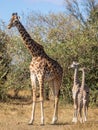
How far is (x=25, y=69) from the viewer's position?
22.0 m

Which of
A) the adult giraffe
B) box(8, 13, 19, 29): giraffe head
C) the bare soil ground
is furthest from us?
box(8, 13, 19, 29): giraffe head

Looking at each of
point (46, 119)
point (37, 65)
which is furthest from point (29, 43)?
point (46, 119)

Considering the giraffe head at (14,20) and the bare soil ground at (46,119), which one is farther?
the giraffe head at (14,20)

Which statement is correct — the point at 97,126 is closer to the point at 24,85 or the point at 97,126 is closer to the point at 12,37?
the point at 24,85

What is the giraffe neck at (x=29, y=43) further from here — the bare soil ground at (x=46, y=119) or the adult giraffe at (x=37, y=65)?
the bare soil ground at (x=46, y=119)

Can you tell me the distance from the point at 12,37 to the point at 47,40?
7.89 feet

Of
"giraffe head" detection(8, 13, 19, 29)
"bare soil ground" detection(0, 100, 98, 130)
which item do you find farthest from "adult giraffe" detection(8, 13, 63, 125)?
"bare soil ground" detection(0, 100, 98, 130)

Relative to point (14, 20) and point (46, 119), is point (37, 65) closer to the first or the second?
point (14, 20)

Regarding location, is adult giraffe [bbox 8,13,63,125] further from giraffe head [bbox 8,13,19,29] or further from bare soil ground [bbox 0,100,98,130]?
bare soil ground [bbox 0,100,98,130]

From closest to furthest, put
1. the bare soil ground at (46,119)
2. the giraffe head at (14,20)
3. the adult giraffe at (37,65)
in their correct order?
the bare soil ground at (46,119) → the adult giraffe at (37,65) → the giraffe head at (14,20)

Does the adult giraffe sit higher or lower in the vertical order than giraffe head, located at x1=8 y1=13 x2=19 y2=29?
lower

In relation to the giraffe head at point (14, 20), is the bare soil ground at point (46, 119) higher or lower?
lower

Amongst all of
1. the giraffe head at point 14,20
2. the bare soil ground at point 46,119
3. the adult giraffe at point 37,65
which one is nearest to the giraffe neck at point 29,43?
the adult giraffe at point 37,65

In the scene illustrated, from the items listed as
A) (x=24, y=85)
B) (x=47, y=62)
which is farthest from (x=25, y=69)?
(x=47, y=62)
